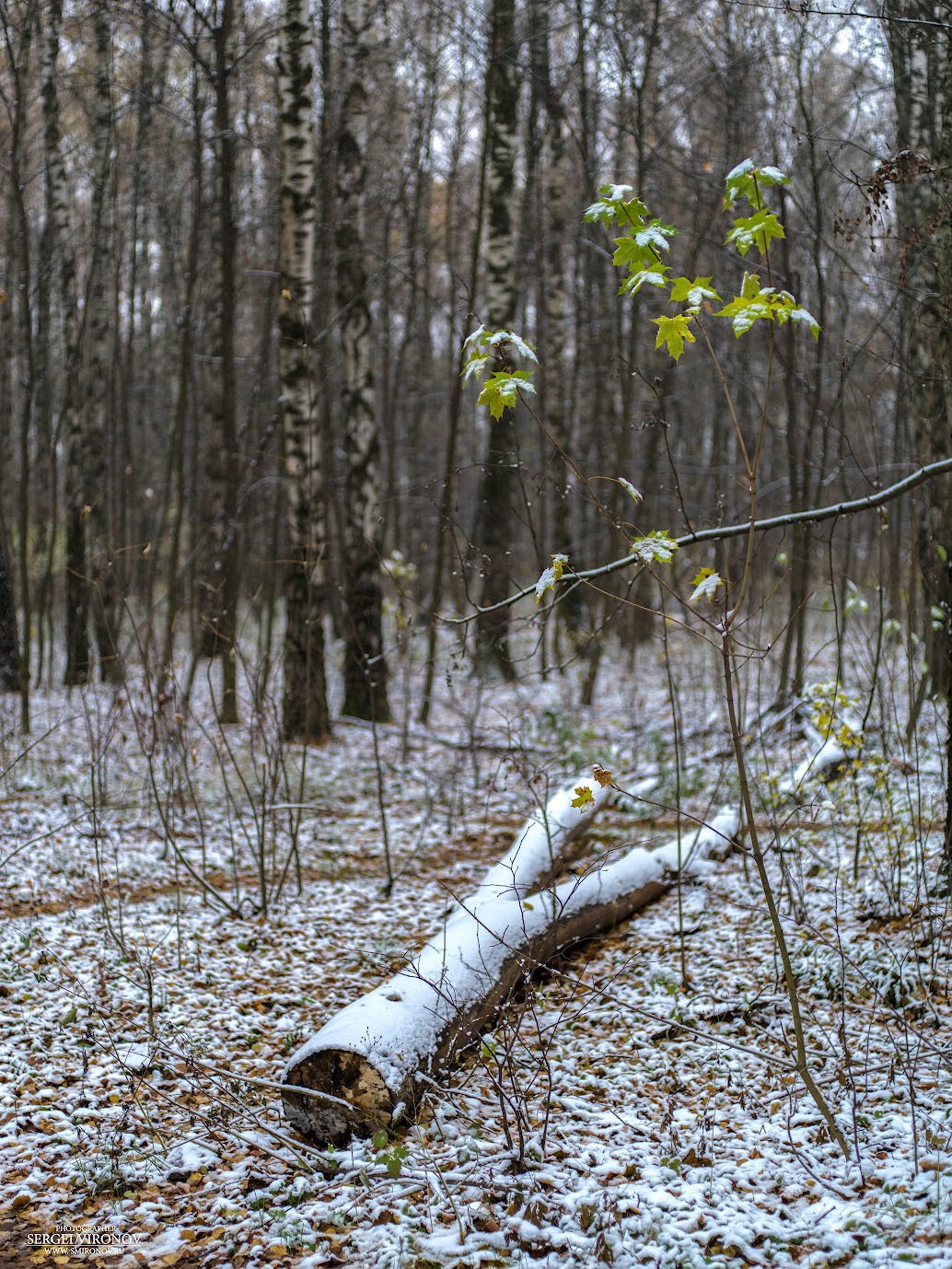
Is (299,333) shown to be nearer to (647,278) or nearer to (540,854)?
(540,854)

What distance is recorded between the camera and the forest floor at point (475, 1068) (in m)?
2.68

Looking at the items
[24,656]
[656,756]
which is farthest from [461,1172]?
[24,656]

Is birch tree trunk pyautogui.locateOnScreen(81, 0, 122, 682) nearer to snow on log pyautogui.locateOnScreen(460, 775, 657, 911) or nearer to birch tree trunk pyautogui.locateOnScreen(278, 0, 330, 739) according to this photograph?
birch tree trunk pyautogui.locateOnScreen(278, 0, 330, 739)

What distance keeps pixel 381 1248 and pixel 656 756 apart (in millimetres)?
5783

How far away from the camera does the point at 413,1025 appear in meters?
3.29

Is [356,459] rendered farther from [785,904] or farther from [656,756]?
[785,904]

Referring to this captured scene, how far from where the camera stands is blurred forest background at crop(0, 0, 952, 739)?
577 cm

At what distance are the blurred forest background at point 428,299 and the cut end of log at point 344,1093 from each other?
155 centimetres

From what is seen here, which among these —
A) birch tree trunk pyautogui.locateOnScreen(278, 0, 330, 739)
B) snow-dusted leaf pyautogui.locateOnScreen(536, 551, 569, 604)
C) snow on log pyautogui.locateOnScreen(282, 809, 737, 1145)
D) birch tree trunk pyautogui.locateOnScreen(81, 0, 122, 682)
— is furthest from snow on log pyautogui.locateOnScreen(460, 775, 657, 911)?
birch tree trunk pyautogui.locateOnScreen(81, 0, 122, 682)

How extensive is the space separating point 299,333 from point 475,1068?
660 centimetres

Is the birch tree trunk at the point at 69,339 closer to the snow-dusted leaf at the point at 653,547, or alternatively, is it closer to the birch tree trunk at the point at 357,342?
the birch tree trunk at the point at 357,342

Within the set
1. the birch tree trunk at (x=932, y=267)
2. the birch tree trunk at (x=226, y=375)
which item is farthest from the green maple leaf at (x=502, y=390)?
the birch tree trunk at (x=226, y=375)

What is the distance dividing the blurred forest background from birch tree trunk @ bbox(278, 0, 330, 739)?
0.03 meters

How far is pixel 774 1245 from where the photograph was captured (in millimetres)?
A: 2580
